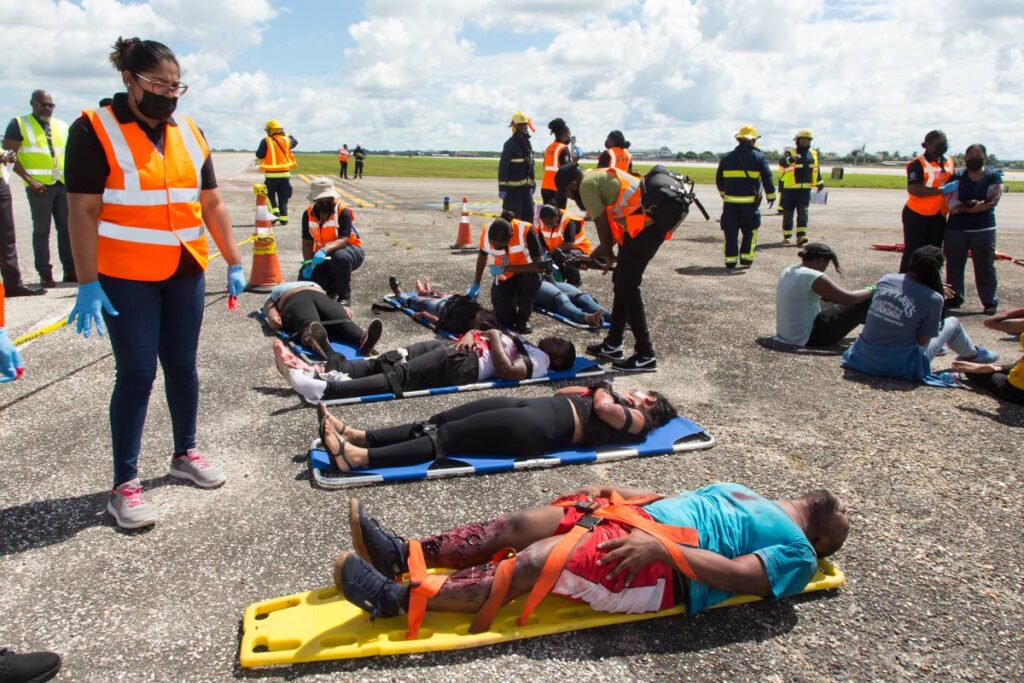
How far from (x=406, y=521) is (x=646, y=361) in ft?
10.8

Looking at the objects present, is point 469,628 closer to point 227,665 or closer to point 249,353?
point 227,665

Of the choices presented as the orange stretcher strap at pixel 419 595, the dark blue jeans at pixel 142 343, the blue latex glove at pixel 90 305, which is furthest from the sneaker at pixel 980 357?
the blue latex glove at pixel 90 305

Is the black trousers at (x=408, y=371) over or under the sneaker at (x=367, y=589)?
over

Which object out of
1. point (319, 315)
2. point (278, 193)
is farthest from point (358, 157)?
point (319, 315)

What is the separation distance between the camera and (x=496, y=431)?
13.1 ft

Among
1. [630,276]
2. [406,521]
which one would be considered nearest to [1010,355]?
[630,276]

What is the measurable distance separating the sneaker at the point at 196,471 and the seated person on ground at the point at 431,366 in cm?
114

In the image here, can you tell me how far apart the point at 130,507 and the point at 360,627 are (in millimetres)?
1489

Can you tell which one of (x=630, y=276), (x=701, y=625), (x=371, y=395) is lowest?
(x=701, y=625)

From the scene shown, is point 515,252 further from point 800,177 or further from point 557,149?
point 800,177

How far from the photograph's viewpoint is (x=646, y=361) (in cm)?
626

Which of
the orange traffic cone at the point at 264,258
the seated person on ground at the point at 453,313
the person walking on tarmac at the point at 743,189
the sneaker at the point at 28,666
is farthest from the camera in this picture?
the person walking on tarmac at the point at 743,189

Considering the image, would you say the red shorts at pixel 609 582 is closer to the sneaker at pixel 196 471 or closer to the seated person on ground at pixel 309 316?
the sneaker at pixel 196 471

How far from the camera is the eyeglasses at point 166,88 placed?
316 centimetres
